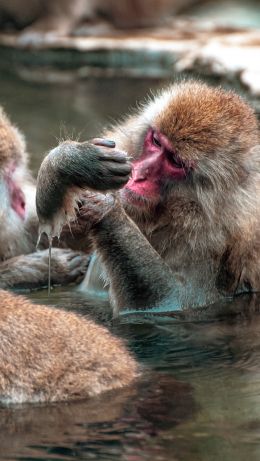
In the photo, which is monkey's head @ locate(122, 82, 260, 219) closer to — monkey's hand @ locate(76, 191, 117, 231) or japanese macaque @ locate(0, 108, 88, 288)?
monkey's hand @ locate(76, 191, 117, 231)

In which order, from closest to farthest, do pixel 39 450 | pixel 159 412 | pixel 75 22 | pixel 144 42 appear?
1. pixel 39 450
2. pixel 159 412
3. pixel 144 42
4. pixel 75 22

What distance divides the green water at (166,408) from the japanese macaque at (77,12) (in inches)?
363

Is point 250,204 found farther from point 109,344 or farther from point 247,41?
point 247,41

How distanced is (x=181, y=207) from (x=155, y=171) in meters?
0.27

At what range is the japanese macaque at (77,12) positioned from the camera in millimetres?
16859

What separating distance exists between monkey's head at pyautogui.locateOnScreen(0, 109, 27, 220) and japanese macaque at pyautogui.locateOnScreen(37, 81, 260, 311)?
36.7 inches

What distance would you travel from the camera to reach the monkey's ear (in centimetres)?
763

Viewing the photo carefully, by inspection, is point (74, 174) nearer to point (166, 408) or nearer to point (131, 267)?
point (131, 267)

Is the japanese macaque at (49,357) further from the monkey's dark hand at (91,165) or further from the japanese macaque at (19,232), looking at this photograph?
the japanese macaque at (19,232)

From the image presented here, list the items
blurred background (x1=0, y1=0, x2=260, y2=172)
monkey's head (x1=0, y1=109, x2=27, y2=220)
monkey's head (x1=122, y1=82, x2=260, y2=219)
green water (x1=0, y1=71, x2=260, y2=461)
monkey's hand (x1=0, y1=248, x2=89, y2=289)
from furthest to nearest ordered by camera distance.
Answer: blurred background (x1=0, y1=0, x2=260, y2=172), monkey's hand (x1=0, y1=248, x2=89, y2=289), monkey's head (x1=0, y1=109, x2=27, y2=220), monkey's head (x1=122, y1=82, x2=260, y2=219), green water (x1=0, y1=71, x2=260, y2=461)

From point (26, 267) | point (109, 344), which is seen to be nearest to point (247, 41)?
Result: point (26, 267)

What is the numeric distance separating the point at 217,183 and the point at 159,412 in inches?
85.0

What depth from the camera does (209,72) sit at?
12898 mm

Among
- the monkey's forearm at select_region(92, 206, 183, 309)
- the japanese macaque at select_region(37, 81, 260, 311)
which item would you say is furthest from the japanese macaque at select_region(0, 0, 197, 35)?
the monkey's forearm at select_region(92, 206, 183, 309)
